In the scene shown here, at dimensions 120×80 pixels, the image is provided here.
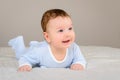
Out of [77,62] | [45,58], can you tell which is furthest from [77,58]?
[45,58]

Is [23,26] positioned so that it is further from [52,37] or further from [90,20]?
[52,37]

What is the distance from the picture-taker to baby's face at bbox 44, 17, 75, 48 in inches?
48.0

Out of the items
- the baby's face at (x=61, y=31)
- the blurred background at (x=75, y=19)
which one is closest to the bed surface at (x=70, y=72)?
the baby's face at (x=61, y=31)

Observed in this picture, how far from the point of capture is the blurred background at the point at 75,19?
2508mm

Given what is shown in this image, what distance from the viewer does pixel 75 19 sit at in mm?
2623

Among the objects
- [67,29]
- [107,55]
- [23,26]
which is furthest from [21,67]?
[23,26]

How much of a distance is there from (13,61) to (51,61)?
264mm

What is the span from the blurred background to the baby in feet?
3.88

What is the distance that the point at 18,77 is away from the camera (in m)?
1.08

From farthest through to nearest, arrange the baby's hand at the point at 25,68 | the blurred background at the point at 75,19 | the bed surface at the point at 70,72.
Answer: the blurred background at the point at 75,19, the baby's hand at the point at 25,68, the bed surface at the point at 70,72

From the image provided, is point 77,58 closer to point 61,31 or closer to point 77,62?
point 77,62

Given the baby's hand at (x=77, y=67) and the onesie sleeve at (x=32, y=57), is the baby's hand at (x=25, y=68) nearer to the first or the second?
the onesie sleeve at (x=32, y=57)

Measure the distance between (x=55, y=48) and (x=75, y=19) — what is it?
1.36 metres

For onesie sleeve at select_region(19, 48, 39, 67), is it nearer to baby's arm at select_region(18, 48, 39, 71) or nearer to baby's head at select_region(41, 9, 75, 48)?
baby's arm at select_region(18, 48, 39, 71)
